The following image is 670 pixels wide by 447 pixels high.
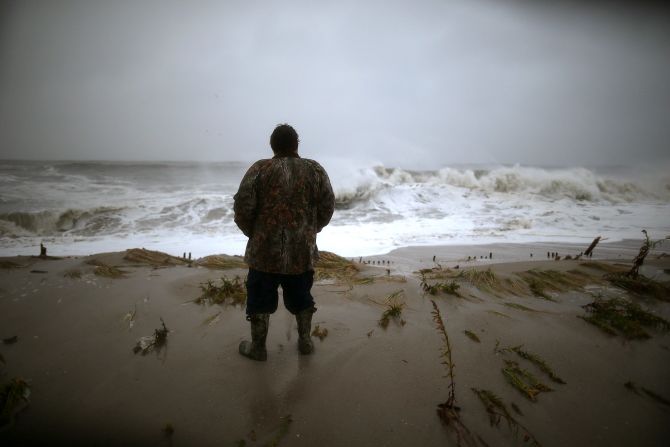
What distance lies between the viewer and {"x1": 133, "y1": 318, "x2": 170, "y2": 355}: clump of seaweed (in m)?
2.23

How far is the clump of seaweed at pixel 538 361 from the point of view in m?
1.99

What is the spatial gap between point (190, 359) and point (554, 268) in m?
4.66

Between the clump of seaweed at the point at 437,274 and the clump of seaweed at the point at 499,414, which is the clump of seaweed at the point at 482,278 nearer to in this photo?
the clump of seaweed at the point at 437,274

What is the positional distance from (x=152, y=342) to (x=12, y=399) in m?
0.78

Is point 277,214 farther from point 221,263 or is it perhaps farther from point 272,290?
point 221,263

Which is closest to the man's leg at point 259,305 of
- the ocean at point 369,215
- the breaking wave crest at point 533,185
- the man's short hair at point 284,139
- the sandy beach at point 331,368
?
the sandy beach at point 331,368

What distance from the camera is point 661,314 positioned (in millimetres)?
2885

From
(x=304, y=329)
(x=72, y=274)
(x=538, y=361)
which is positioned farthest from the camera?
(x=72, y=274)

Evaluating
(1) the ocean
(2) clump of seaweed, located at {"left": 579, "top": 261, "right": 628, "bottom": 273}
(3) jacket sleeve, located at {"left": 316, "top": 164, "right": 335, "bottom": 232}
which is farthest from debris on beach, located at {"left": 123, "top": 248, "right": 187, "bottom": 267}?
(2) clump of seaweed, located at {"left": 579, "top": 261, "right": 628, "bottom": 273}

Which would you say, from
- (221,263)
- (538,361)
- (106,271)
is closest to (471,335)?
(538,361)

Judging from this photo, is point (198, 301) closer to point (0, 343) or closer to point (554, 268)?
point (0, 343)

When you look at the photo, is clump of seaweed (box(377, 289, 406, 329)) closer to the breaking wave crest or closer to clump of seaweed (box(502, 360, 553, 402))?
clump of seaweed (box(502, 360, 553, 402))

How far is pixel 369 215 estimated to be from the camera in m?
11.9

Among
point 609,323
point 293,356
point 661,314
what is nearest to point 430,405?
point 293,356
